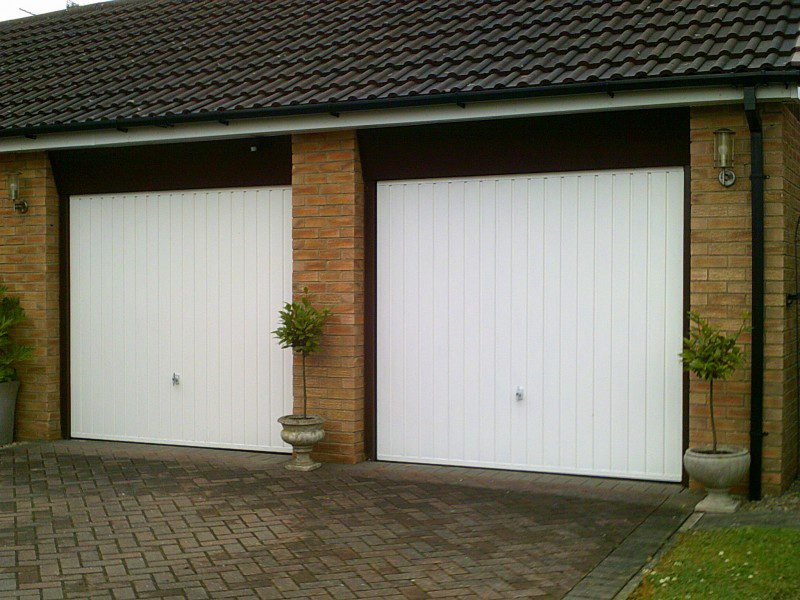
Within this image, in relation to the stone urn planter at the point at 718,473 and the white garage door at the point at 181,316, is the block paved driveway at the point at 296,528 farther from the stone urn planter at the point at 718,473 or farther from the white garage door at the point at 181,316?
the white garage door at the point at 181,316

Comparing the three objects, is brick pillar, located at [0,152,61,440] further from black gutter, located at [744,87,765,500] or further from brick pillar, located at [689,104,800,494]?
black gutter, located at [744,87,765,500]

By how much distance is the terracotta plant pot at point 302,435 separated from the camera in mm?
9094

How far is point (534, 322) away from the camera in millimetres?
8984

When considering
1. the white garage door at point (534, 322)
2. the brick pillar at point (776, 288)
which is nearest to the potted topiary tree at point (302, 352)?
the white garage door at point (534, 322)

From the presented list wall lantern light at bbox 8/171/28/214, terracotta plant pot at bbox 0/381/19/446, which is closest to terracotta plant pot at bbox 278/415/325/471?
terracotta plant pot at bbox 0/381/19/446

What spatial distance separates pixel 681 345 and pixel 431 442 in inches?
95.7

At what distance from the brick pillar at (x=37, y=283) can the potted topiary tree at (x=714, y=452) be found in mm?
6711

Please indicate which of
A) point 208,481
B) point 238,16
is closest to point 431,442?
point 208,481

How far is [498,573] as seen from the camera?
6.26 m

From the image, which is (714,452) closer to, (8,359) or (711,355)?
(711,355)

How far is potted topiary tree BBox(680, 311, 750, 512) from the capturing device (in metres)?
7.53

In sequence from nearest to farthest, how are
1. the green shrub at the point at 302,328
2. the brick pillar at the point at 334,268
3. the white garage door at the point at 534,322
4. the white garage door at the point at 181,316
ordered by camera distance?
the white garage door at the point at 534,322, the green shrub at the point at 302,328, the brick pillar at the point at 334,268, the white garage door at the point at 181,316

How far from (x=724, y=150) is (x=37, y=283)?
7.14m

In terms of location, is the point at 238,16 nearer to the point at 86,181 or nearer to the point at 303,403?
the point at 86,181
